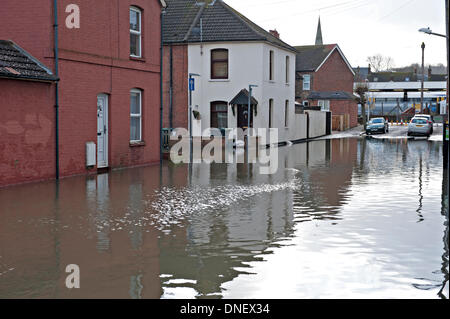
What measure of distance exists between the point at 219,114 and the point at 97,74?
17190 millimetres

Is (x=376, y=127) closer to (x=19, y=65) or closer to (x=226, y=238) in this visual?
(x=19, y=65)

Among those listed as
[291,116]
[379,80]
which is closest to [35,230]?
[291,116]

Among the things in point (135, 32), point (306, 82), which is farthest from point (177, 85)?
point (306, 82)

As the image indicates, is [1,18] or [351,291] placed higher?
[1,18]

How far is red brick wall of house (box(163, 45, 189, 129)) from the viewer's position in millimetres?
35781

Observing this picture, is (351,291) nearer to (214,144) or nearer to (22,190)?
(22,190)

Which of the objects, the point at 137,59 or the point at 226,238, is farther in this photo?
the point at 137,59

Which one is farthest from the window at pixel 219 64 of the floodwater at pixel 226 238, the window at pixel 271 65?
the floodwater at pixel 226 238

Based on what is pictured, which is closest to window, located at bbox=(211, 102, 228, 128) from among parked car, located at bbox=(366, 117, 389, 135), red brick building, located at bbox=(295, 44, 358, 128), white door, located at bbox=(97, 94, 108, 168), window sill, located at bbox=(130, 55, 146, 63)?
window sill, located at bbox=(130, 55, 146, 63)

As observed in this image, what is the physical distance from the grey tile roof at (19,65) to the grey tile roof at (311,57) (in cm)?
4692

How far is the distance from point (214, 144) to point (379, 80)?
93.0m

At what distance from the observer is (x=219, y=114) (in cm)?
3569

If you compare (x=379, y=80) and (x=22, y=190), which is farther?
(x=379, y=80)

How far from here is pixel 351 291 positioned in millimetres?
6535
